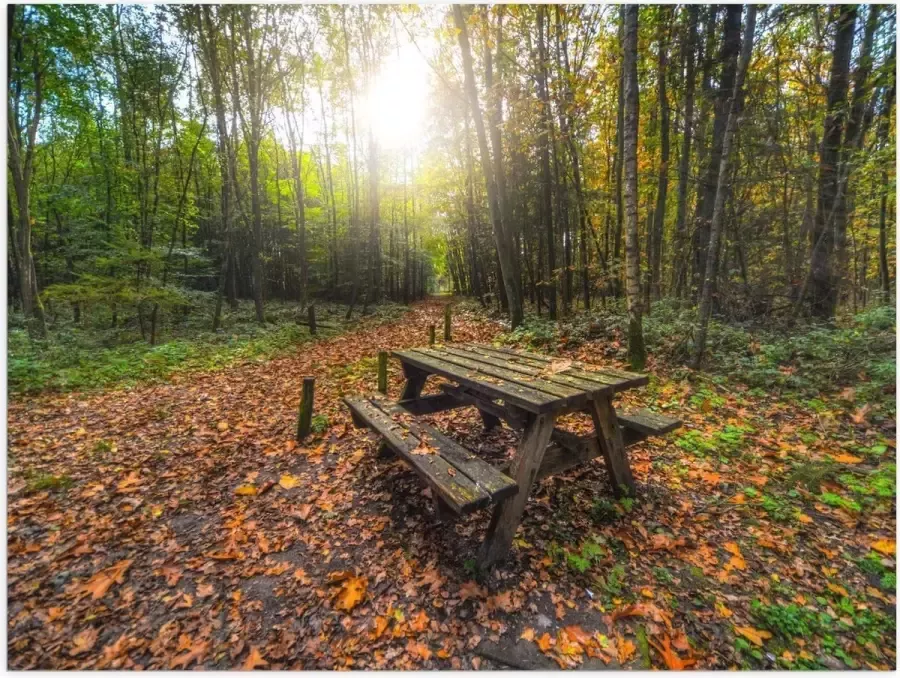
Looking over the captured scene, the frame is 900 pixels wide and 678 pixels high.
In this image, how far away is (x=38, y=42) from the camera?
7.98 meters

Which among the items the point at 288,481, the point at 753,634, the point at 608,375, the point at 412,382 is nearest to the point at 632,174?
the point at 608,375

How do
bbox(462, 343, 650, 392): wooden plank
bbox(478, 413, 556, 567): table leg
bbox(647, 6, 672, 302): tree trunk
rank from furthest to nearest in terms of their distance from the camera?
bbox(647, 6, 672, 302): tree trunk, bbox(462, 343, 650, 392): wooden plank, bbox(478, 413, 556, 567): table leg

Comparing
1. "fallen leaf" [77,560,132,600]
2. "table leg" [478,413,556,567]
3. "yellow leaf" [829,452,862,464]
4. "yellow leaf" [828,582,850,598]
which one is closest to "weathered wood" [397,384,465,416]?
"table leg" [478,413,556,567]

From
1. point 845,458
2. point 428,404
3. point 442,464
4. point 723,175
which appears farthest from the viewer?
point 723,175

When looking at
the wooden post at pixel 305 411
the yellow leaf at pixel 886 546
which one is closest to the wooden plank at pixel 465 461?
the wooden post at pixel 305 411

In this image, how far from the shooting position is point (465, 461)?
8.80 ft

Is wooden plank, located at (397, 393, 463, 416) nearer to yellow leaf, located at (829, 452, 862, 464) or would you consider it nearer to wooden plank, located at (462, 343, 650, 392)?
wooden plank, located at (462, 343, 650, 392)

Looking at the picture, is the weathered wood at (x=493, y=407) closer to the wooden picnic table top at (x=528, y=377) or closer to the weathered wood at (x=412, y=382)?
the wooden picnic table top at (x=528, y=377)

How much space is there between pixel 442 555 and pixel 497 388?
1320 millimetres

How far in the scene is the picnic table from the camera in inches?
97.0

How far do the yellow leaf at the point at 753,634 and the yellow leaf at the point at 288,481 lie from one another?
3655mm

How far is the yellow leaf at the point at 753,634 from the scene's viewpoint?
197cm

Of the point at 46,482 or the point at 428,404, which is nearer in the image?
the point at 46,482

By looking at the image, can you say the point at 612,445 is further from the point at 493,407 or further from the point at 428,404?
the point at 428,404
